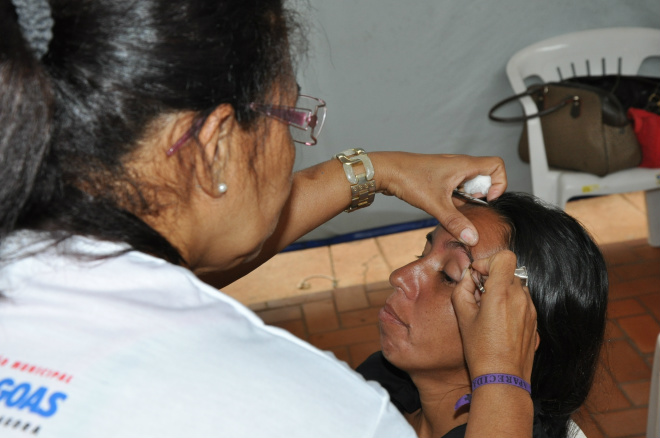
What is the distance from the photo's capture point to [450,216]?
1.66 metres

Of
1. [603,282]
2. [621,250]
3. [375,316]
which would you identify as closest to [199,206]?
[603,282]

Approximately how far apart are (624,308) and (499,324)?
2.36 m

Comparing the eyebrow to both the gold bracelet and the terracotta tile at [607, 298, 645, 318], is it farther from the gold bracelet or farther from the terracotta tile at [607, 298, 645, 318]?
the terracotta tile at [607, 298, 645, 318]

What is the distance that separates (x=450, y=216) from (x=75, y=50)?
1.02 meters

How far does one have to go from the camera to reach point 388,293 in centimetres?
359

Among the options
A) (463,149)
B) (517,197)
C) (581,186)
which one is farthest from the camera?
(463,149)

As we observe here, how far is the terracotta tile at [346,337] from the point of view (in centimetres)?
328

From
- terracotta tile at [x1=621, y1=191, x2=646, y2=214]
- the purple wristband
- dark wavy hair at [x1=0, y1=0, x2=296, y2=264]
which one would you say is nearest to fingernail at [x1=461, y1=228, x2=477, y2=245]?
the purple wristband

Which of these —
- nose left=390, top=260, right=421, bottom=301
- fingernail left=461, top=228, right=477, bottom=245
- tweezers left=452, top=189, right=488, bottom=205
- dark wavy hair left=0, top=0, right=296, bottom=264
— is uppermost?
dark wavy hair left=0, top=0, right=296, bottom=264

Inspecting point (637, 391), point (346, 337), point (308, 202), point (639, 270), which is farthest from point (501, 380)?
point (639, 270)

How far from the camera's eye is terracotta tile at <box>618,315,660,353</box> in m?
3.05

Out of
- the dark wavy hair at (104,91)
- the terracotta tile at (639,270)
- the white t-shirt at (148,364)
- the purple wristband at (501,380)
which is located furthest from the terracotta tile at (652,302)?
the dark wavy hair at (104,91)

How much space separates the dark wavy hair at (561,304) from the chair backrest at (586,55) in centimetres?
207

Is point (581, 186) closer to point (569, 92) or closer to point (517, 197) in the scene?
point (569, 92)
